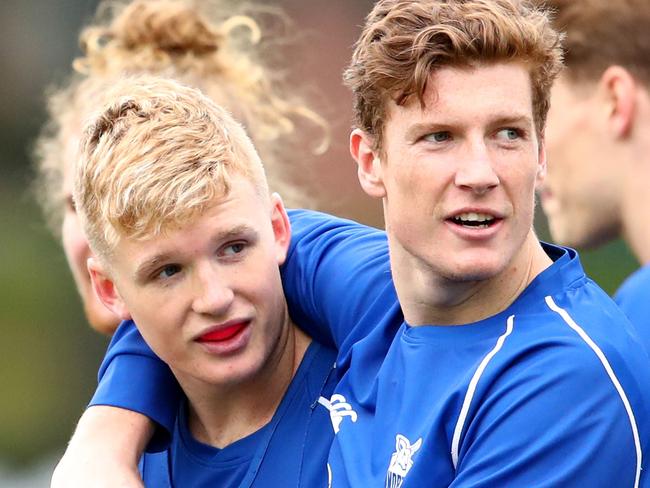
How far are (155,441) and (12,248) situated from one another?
7118 millimetres

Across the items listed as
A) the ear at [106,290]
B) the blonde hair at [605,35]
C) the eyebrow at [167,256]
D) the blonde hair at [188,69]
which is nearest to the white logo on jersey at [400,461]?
the eyebrow at [167,256]

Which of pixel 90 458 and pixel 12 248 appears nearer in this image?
pixel 90 458

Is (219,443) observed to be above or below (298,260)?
below

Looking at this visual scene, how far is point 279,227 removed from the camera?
116 inches

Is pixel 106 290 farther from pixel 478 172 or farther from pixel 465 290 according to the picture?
pixel 478 172

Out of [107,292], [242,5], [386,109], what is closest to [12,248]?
[242,5]

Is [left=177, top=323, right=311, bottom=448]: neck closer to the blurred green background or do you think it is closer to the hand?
the hand

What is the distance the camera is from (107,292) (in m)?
3.03

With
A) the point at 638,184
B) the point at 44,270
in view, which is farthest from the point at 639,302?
the point at 44,270

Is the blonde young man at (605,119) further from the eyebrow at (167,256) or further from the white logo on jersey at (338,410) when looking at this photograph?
the eyebrow at (167,256)

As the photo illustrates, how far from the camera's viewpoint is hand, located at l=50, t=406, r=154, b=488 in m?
2.78

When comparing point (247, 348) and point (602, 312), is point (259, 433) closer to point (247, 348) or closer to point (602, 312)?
point (247, 348)

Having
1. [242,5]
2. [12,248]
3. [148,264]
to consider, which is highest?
[12,248]

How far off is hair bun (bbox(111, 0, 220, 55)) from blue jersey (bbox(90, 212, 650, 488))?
156 centimetres
